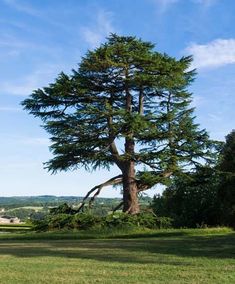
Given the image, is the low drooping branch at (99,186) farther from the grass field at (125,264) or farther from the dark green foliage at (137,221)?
the grass field at (125,264)

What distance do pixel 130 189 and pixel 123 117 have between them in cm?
451

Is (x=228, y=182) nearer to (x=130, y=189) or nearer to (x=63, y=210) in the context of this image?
(x=130, y=189)

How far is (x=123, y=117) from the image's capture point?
2844cm

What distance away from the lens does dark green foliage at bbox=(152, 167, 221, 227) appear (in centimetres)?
3159

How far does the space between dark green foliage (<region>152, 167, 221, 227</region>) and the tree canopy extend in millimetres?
1142

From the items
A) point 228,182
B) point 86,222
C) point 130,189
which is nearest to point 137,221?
point 86,222

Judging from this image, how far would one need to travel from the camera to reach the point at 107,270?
36.4 ft

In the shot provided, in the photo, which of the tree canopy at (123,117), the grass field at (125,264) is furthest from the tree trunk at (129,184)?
the grass field at (125,264)

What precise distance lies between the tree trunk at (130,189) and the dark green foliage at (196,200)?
9.16 feet

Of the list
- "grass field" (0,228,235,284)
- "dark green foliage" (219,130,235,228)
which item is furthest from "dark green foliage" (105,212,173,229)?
"grass field" (0,228,235,284)

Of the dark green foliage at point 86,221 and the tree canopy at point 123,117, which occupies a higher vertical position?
the tree canopy at point 123,117

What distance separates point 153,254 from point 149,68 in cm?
1719

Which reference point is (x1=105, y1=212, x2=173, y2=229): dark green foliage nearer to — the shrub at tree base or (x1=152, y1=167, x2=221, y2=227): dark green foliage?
the shrub at tree base

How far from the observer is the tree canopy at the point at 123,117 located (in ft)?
96.1
